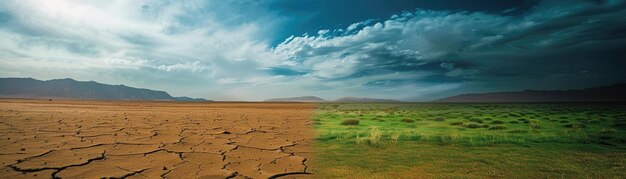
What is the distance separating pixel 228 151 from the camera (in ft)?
19.4

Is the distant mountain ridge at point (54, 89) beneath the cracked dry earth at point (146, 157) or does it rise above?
above

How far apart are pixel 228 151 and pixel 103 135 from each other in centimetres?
405

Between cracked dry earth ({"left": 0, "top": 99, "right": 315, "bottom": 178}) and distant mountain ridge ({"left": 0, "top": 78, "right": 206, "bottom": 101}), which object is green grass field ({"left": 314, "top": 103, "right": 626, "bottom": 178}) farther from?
distant mountain ridge ({"left": 0, "top": 78, "right": 206, "bottom": 101})

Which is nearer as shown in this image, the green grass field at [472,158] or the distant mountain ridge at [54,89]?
the green grass field at [472,158]

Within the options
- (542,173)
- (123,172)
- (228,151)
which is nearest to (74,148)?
(123,172)

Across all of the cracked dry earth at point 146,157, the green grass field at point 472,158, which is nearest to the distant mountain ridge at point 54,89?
the cracked dry earth at point 146,157

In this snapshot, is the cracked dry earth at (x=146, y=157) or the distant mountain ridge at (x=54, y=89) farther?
the distant mountain ridge at (x=54, y=89)

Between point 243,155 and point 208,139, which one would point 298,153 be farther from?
A: point 208,139

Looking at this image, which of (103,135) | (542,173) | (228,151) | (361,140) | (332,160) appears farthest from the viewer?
(103,135)

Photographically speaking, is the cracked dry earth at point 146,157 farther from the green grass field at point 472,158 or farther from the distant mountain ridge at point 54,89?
the distant mountain ridge at point 54,89

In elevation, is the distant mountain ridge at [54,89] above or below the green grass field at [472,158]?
above

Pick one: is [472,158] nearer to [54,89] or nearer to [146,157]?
[146,157]

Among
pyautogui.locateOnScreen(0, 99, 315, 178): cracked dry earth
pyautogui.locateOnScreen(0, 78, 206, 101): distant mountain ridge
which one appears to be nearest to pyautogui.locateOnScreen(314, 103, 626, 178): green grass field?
pyautogui.locateOnScreen(0, 99, 315, 178): cracked dry earth

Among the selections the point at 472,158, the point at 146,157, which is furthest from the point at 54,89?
the point at 472,158
